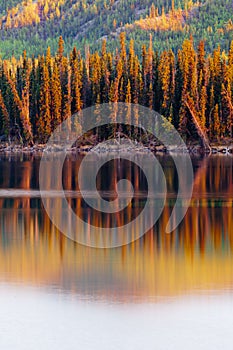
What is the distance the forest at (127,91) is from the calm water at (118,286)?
6018 centimetres

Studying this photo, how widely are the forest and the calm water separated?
60.2m

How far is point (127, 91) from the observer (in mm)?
103312

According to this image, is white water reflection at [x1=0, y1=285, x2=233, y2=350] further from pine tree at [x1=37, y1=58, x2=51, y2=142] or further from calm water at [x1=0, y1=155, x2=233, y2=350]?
pine tree at [x1=37, y1=58, x2=51, y2=142]

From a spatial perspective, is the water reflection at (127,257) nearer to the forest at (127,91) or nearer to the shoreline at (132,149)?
the shoreline at (132,149)

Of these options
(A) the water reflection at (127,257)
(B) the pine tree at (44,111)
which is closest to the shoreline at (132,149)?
(B) the pine tree at (44,111)

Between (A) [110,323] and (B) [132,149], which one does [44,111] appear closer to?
(B) [132,149]

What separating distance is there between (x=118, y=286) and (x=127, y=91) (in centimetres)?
7956

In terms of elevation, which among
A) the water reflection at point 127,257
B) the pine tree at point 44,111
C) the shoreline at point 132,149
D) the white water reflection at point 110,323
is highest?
the pine tree at point 44,111

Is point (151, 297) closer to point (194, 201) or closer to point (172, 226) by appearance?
point (172, 226)

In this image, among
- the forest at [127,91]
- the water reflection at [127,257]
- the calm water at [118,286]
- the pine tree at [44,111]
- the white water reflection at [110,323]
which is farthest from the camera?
the pine tree at [44,111]

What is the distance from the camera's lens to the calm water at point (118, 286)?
2064cm

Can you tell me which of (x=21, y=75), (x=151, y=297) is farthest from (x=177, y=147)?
(x=151, y=297)

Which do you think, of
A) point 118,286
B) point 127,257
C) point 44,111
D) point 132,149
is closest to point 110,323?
point 118,286

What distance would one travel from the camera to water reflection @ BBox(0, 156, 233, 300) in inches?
977
